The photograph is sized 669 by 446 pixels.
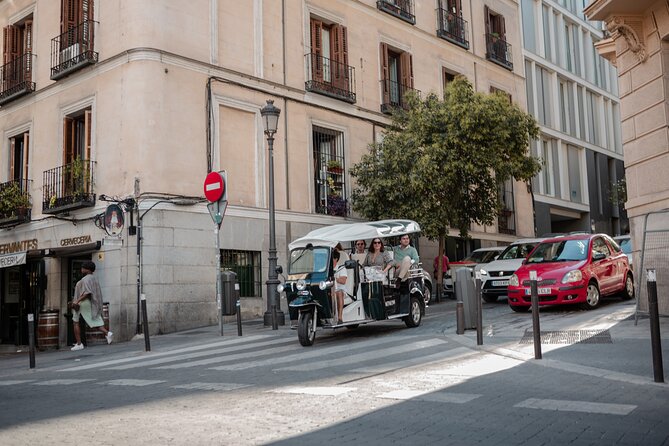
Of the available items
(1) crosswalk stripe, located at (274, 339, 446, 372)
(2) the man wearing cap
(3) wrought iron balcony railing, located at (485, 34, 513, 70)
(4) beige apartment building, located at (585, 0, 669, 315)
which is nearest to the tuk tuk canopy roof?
(1) crosswalk stripe, located at (274, 339, 446, 372)

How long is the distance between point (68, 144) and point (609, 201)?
1230 inches

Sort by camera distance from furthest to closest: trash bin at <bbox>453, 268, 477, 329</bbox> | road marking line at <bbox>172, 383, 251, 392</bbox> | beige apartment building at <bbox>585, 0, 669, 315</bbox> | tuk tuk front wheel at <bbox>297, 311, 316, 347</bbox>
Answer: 1. beige apartment building at <bbox>585, 0, 669, 315</bbox>
2. trash bin at <bbox>453, 268, 477, 329</bbox>
3. tuk tuk front wheel at <bbox>297, 311, 316, 347</bbox>
4. road marking line at <bbox>172, 383, 251, 392</bbox>

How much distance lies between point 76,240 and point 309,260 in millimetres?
9600

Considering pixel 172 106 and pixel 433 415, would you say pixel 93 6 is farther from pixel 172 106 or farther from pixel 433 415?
pixel 433 415

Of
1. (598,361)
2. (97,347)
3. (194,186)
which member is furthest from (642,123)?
(97,347)

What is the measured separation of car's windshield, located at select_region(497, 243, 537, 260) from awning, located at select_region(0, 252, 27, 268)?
43.3 feet

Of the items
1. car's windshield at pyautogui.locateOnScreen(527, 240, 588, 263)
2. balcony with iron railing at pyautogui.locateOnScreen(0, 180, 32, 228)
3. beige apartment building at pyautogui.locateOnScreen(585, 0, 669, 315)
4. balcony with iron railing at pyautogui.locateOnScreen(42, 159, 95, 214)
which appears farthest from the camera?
balcony with iron railing at pyautogui.locateOnScreen(0, 180, 32, 228)

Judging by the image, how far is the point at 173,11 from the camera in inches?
760

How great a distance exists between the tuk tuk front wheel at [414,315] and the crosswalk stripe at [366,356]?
2.19 metres

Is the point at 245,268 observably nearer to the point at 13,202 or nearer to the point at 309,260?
the point at 13,202

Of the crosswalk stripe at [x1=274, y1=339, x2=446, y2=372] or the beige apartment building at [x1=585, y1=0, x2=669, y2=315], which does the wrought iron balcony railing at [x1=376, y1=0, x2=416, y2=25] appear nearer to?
the beige apartment building at [x1=585, y1=0, x2=669, y2=315]

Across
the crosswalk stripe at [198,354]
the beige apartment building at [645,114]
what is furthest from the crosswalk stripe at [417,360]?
the beige apartment building at [645,114]

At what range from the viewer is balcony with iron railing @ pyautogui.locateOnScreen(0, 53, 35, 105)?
73.1ft

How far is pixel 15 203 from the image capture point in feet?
71.7
